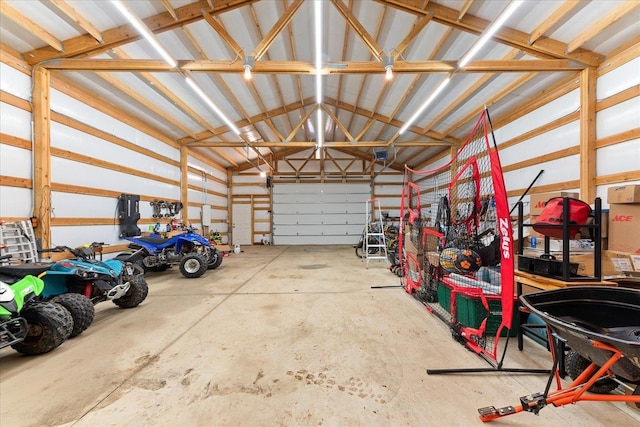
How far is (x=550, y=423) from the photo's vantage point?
1410 mm

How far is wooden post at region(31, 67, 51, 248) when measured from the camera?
3.73 meters

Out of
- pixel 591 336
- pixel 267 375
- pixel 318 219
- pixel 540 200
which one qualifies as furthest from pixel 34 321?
pixel 318 219

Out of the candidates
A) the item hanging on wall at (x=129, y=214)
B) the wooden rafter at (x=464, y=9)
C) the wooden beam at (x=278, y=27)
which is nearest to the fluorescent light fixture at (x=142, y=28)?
the wooden beam at (x=278, y=27)

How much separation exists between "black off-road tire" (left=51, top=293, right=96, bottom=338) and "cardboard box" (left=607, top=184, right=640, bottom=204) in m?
5.46

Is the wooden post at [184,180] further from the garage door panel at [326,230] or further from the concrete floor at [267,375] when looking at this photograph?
the concrete floor at [267,375]

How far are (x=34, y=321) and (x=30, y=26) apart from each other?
3776 mm

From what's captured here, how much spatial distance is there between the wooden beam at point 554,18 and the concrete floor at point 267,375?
3.91 m

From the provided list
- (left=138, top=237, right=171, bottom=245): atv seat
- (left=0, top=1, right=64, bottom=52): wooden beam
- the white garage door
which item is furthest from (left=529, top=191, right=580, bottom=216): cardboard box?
the white garage door

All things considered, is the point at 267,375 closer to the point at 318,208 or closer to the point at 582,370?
the point at 582,370

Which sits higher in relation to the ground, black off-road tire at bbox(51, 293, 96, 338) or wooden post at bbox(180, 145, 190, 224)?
wooden post at bbox(180, 145, 190, 224)

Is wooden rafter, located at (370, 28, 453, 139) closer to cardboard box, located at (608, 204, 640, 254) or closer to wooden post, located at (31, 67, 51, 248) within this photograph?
cardboard box, located at (608, 204, 640, 254)

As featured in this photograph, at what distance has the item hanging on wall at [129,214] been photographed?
5320 mm

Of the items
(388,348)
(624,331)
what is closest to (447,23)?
(624,331)

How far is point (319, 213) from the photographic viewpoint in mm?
11375
